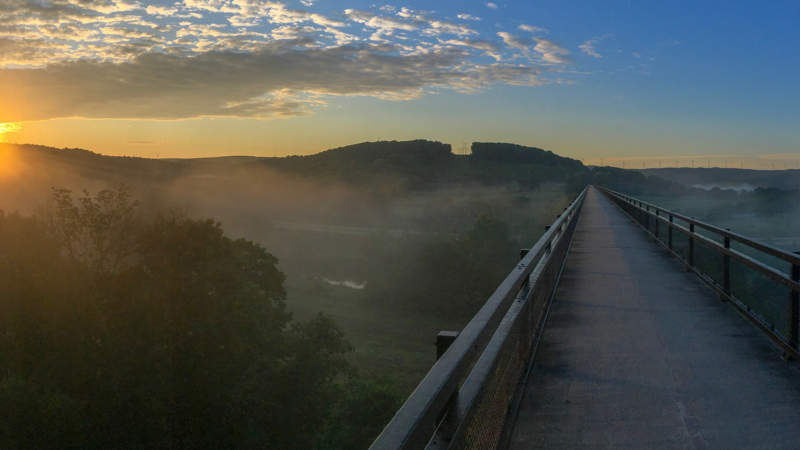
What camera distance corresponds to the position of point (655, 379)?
5.36 metres

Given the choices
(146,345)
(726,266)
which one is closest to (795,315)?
(726,266)

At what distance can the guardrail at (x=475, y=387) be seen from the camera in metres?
1.96

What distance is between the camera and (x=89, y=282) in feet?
94.0

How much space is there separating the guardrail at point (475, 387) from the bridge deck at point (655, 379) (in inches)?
13.6

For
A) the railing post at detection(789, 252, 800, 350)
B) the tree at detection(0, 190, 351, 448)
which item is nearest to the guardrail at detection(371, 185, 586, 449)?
the railing post at detection(789, 252, 800, 350)

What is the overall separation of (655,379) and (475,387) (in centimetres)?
300

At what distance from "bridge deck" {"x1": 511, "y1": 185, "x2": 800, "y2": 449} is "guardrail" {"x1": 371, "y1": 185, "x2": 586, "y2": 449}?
1.13 ft

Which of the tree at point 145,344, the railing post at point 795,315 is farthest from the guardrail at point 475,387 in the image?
the tree at point 145,344

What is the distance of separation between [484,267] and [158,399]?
59314 mm

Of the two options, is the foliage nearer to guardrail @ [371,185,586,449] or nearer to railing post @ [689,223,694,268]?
railing post @ [689,223,694,268]

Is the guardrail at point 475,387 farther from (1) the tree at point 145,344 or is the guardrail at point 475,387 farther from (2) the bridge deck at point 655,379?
(1) the tree at point 145,344

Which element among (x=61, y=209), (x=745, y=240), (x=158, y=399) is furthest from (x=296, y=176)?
(x=745, y=240)

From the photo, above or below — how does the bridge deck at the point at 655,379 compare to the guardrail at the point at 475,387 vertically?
below

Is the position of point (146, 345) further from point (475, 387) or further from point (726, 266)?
point (475, 387)
